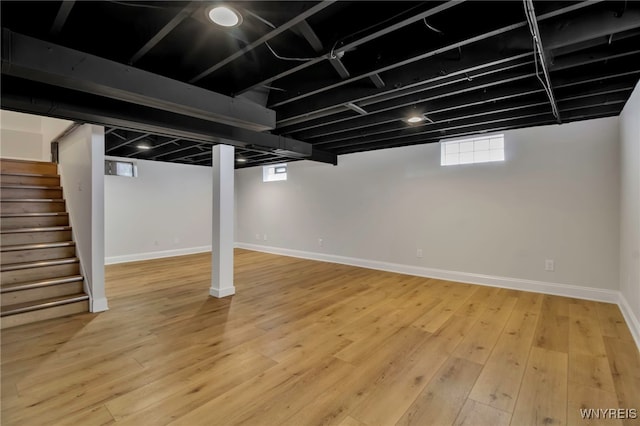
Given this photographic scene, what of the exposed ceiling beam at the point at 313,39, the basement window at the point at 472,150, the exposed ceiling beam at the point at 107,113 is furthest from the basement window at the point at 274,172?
the exposed ceiling beam at the point at 313,39

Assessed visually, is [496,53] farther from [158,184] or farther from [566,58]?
[158,184]

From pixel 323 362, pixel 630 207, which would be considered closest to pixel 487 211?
pixel 630 207

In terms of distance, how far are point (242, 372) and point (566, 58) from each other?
3.48 metres

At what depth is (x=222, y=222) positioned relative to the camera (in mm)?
3896

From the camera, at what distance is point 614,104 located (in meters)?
3.22

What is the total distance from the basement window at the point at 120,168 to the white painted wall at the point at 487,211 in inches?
147

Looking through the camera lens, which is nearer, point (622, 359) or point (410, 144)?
point (622, 359)

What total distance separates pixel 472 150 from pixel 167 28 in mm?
4440

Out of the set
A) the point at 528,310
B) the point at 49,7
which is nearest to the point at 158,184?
the point at 49,7

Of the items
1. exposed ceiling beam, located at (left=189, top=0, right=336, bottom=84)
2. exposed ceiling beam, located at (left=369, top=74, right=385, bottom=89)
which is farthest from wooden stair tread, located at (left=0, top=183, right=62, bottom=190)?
exposed ceiling beam, located at (left=369, top=74, right=385, bottom=89)

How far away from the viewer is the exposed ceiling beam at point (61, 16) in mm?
1577

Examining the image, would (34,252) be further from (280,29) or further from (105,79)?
(280,29)

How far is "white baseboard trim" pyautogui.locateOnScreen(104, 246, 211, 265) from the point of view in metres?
6.03

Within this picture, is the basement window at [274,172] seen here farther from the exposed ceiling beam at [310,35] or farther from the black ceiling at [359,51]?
the exposed ceiling beam at [310,35]
